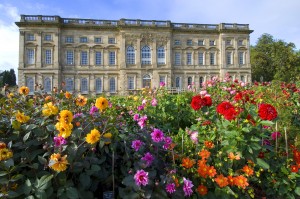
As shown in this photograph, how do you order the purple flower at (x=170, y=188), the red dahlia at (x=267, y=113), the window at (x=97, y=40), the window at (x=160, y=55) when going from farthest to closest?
the window at (x=160, y=55), the window at (x=97, y=40), the red dahlia at (x=267, y=113), the purple flower at (x=170, y=188)

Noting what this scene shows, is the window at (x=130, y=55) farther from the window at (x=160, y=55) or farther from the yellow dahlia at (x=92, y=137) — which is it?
the yellow dahlia at (x=92, y=137)

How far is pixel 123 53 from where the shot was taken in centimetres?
3772

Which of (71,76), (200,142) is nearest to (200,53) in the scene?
(71,76)

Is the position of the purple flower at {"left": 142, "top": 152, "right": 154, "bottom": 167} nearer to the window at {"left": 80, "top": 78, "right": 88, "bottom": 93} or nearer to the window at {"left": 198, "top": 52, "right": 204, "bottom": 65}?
the window at {"left": 80, "top": 78, "right": 88, "bottom": 93}

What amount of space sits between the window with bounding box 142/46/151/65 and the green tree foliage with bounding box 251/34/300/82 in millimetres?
17839

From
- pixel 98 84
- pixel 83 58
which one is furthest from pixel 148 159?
pixel 83 58

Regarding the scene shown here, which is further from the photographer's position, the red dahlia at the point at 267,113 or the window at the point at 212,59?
the window at the point at 212,59

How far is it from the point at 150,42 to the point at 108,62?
6792 millimetres

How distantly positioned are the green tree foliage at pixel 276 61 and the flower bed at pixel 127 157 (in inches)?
1536

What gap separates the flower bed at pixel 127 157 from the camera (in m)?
1.95

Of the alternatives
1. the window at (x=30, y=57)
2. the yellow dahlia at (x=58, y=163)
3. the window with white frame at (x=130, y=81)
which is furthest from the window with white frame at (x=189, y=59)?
the yellow dahlia at (x=58, y=163)

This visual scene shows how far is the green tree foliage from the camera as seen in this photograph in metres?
40.4

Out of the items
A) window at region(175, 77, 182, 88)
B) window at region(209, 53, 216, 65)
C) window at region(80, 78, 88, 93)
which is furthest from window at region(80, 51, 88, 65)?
window at region(209, 53, 216, 65)

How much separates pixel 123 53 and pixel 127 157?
36263 millimetres
